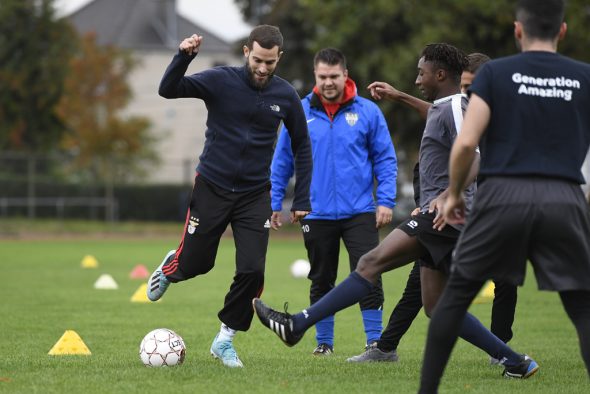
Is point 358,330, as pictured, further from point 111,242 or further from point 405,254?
point 111,242

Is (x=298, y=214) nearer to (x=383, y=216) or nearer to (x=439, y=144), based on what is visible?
(x=383, y=216)

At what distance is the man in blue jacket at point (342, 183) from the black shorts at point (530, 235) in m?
3.24

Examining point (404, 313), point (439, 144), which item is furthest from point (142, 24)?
point (439, 144)

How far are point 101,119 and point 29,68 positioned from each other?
20.8 feet

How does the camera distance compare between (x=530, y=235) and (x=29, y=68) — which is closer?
(x=530, y=235)

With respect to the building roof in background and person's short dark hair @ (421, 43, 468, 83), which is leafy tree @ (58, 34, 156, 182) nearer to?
the building roof in background

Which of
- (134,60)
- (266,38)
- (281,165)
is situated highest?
(134,60)

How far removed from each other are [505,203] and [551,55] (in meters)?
0.84

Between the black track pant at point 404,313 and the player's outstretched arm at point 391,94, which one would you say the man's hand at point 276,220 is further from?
the player's outstretched arm at point 391,94

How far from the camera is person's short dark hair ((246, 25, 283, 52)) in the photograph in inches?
282

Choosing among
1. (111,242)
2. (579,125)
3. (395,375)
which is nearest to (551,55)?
(579,125)

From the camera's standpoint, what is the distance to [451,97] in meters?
6.88

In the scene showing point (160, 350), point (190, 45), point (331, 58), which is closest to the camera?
point (190, 45)

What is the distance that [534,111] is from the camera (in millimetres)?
5340
